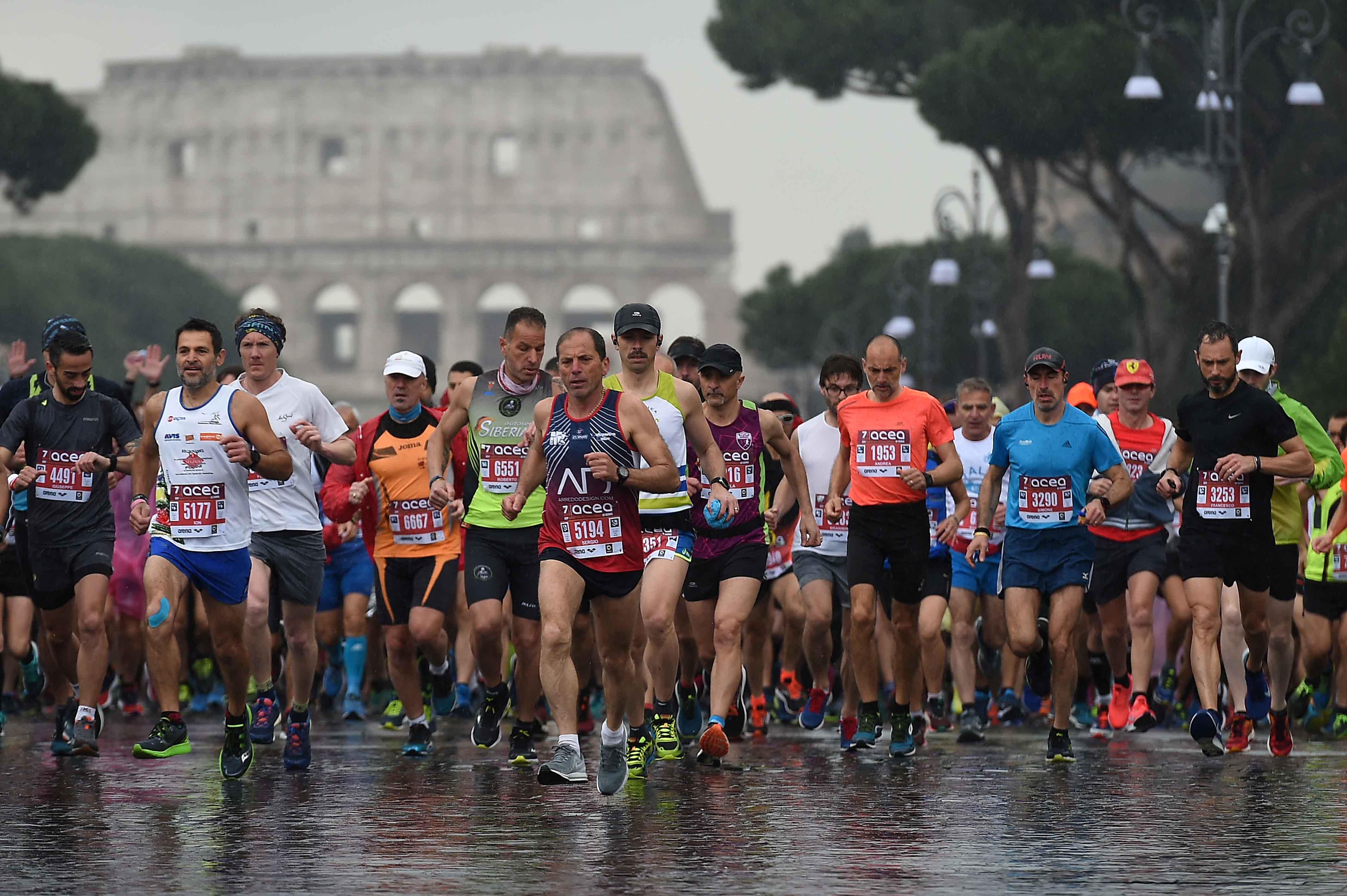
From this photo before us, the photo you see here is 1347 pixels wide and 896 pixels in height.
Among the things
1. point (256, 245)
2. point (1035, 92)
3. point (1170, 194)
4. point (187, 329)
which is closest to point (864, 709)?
point (187, 329)

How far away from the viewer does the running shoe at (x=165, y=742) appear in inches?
362

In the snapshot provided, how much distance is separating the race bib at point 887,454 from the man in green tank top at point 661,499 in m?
1.06

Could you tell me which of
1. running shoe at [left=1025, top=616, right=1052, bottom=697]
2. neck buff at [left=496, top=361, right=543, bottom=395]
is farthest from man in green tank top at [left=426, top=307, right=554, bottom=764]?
running shoe at [left=1025, top=616, right=1052, bottom=697]

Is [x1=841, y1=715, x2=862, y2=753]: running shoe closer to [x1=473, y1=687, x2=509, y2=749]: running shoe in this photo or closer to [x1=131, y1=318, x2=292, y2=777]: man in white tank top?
[x1=473, y1=687, x2=509, y2=749]: running shoe

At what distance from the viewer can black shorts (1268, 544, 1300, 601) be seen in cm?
1052

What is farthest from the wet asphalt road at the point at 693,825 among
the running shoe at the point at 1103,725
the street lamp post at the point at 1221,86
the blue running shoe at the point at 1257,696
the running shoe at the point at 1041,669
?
the street lamp post at the point at 1221,86

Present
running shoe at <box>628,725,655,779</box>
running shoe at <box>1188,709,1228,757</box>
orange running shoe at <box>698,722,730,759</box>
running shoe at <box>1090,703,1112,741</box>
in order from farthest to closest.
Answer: running shoe at <box>1090,703,1112,741</box>, running shoe at <box>1188,709,1228,757</box>, orange running shoe at <box>698,722,730,759</box>, running shoe at <box>628,725,655,779</box>

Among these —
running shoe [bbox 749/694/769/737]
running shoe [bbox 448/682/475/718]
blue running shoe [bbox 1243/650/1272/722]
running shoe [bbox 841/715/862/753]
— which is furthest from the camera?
running shoe [bbox 448/682/475/718]

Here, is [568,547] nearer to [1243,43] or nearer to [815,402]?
[1243,43]

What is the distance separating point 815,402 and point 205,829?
57.6 m

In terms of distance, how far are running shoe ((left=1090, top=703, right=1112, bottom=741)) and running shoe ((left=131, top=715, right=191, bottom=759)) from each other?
15.1ft

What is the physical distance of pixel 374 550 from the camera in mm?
11383

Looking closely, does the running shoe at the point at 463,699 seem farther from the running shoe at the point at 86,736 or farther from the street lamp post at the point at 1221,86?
the street lamp post at the point at 1221,86

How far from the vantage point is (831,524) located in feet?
39.3
